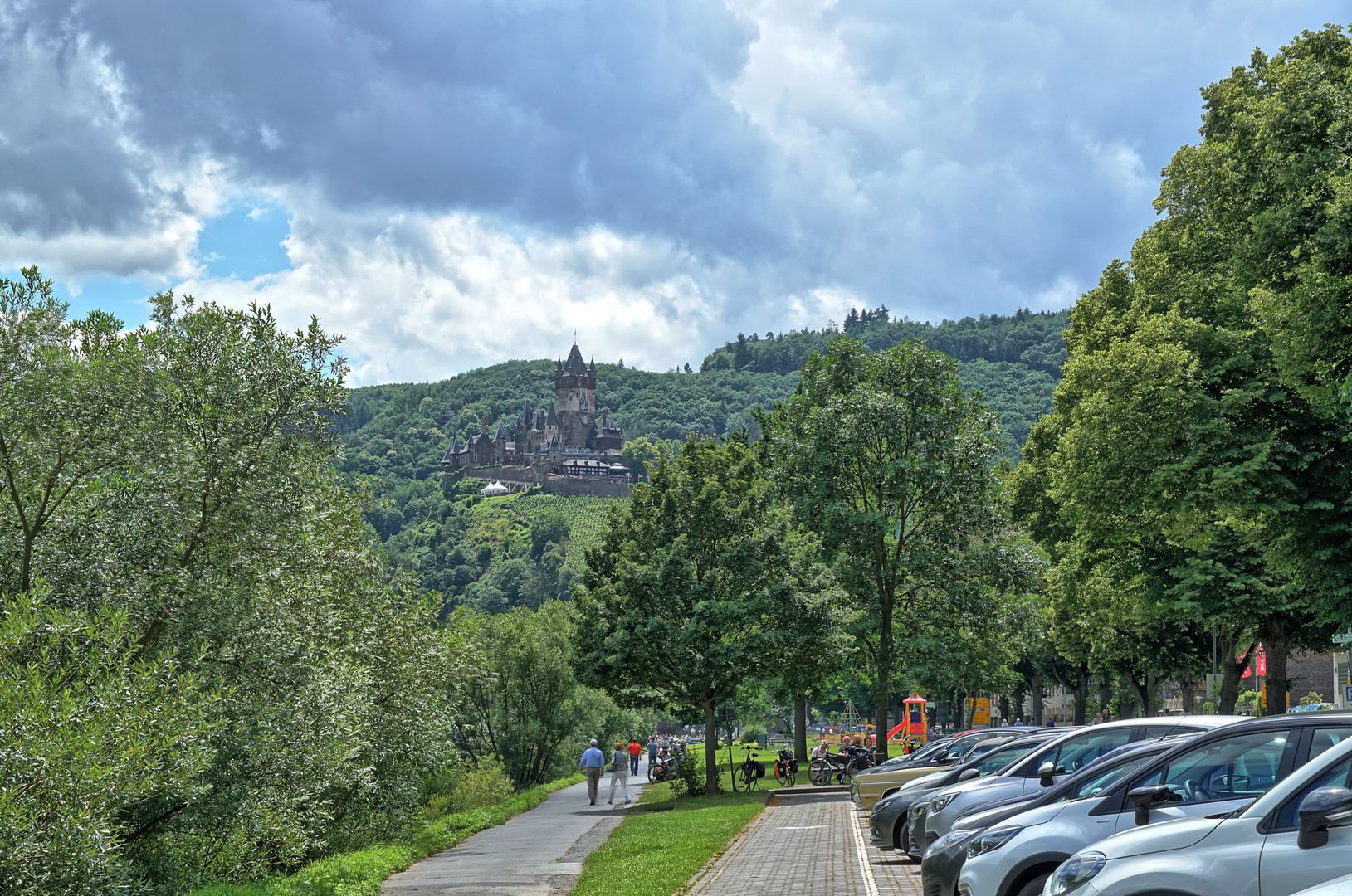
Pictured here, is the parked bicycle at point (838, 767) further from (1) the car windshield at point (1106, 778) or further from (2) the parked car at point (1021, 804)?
(1) the car windshield at point (1106, 778)

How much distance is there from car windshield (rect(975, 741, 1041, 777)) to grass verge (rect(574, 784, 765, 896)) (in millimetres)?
4033

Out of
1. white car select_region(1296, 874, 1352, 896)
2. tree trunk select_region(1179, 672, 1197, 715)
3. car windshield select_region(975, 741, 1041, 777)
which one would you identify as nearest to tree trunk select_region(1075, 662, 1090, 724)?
tree trunk select_region(1179, 672, 1197, 715)

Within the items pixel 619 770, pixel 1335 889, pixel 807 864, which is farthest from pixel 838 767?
pixel 1335 889

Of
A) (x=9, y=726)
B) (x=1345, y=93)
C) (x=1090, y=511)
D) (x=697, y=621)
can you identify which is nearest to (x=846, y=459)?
(x=697, y=621)

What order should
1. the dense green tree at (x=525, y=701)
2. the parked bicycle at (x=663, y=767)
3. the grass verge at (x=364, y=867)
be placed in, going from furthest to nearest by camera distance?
the dense green tree at (x=525, y=701)
the parked bicycle at (x=663, y=767)
the grass verge at (x=364, y=867)

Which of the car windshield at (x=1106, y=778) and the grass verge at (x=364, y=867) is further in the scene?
the grass verge at (x=364, y=867)

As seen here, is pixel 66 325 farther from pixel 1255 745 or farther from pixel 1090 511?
pixel 1090 511

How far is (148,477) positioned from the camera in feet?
46.6

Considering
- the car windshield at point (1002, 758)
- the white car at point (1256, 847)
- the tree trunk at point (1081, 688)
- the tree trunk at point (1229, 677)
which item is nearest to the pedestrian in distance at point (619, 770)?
the tree trunk at point (1229, 677)

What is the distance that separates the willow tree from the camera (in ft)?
111

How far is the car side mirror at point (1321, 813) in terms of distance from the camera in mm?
4957

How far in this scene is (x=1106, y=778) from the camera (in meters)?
8.70

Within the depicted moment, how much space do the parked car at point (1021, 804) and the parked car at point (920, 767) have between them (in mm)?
7666

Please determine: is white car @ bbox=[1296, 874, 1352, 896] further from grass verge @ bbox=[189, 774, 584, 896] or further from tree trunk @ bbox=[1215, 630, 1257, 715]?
tree trunk @ bbox=[1215, 630, 1257, 715]
